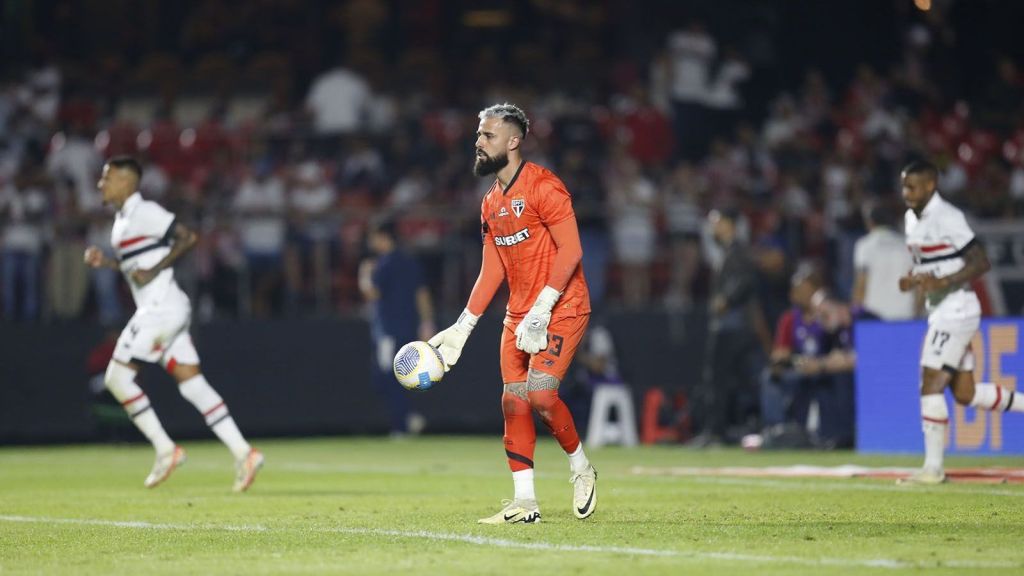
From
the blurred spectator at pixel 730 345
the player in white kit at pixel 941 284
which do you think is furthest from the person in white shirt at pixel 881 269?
the player in white kit at pixel 941 284

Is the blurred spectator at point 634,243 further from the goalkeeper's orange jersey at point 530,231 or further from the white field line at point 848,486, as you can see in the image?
the goalkeeper's orange jersey at point 530,231

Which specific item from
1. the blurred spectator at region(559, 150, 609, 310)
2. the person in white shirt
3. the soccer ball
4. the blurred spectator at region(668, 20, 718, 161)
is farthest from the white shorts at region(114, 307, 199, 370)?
the blurred spectator at region(668, 20, 718, 161)

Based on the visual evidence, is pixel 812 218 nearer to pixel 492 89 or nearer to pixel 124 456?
pixel 492 89

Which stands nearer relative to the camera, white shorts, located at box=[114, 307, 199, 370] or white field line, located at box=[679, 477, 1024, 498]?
white field line, located at box=[679, 477, 1024, 498]

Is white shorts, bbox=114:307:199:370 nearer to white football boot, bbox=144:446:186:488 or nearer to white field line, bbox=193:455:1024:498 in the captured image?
white football boot, bbox=144:446:186:488

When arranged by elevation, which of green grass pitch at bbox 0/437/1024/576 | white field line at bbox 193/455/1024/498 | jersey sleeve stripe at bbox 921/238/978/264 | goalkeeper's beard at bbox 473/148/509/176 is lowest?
white field line at bbox 193/455/1024/498

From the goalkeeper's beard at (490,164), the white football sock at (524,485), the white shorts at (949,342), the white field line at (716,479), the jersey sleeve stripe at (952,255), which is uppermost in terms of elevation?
the goalkeeper's beard at (490,164)

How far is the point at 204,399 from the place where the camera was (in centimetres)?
1294

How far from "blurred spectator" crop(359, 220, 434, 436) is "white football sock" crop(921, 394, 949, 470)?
25.6 feet

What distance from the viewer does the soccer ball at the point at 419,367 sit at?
9.24m

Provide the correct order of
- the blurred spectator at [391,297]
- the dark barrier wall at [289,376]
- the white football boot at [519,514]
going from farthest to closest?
the dark barrier wall at [289,376] < the blurred spectator at [391,297] < the white football boot at [519,514]

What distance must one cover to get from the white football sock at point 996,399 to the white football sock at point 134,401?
616cm

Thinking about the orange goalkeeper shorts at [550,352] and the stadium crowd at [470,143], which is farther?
the stadium crowd at [470,143]

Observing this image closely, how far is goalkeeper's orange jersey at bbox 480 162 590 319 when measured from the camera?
909 cm
